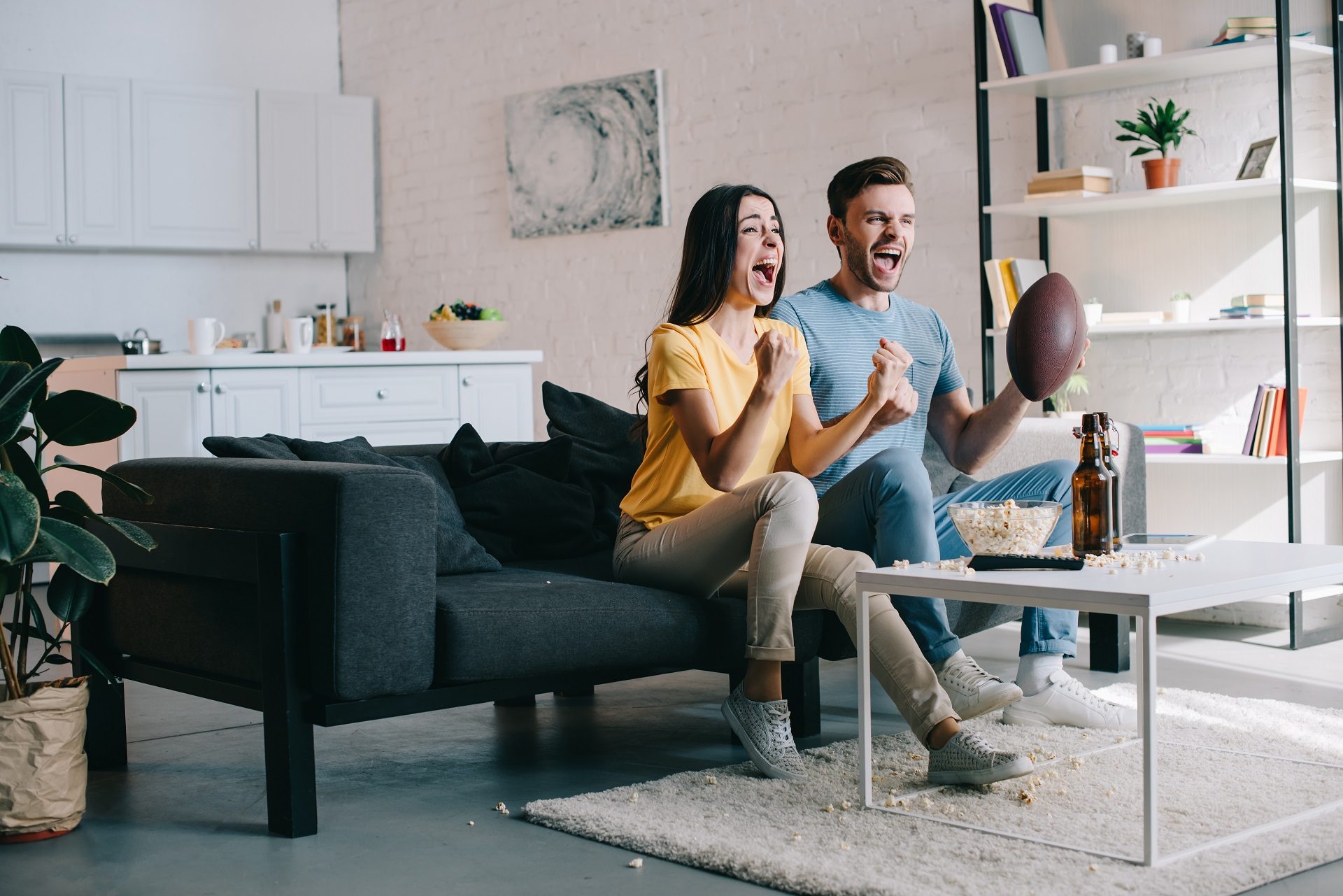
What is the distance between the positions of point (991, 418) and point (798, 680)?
2.13 ft

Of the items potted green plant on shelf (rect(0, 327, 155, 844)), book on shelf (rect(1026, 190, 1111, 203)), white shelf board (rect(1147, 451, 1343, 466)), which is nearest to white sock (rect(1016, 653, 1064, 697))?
white shelf board (rect(1147, 451, 1343, 466))

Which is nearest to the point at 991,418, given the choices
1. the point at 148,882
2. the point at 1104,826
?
the point at 1104,826

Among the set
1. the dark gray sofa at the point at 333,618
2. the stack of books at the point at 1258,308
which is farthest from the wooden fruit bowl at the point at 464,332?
the dark gray sofa at the point at 333,618

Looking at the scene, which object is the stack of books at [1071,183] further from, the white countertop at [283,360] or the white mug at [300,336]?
the white mug at [300,336]

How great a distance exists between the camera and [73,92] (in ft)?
20.8

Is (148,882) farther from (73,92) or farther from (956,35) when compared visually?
(73,92)

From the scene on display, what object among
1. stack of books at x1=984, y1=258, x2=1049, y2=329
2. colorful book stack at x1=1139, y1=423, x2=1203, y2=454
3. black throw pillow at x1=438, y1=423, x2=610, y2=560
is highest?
stack of books at x1=984, y1=258, x2=1049, y2=329

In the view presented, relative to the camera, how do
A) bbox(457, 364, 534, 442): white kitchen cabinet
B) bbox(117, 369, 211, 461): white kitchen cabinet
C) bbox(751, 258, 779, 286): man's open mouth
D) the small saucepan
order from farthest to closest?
the small saucepan < bbox(457, 364, 534, 442): white kitchen cabinet < bbox(117, 369, 211, 461): white kitchen cabinet < bbox(751, 258, 779, 286): man's open mouth

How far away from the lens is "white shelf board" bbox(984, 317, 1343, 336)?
13.4 ft

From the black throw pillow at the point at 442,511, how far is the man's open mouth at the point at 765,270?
73cm

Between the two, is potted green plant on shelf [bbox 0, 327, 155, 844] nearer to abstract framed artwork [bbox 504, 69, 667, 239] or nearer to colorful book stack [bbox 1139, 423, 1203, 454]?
colorful book stack [bbox 1139, 423, 1203, 454]

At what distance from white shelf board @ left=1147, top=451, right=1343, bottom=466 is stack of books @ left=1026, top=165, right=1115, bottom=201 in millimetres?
804

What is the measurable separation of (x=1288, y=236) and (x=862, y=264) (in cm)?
155

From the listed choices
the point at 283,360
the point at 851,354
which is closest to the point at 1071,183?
the point at 851,354
